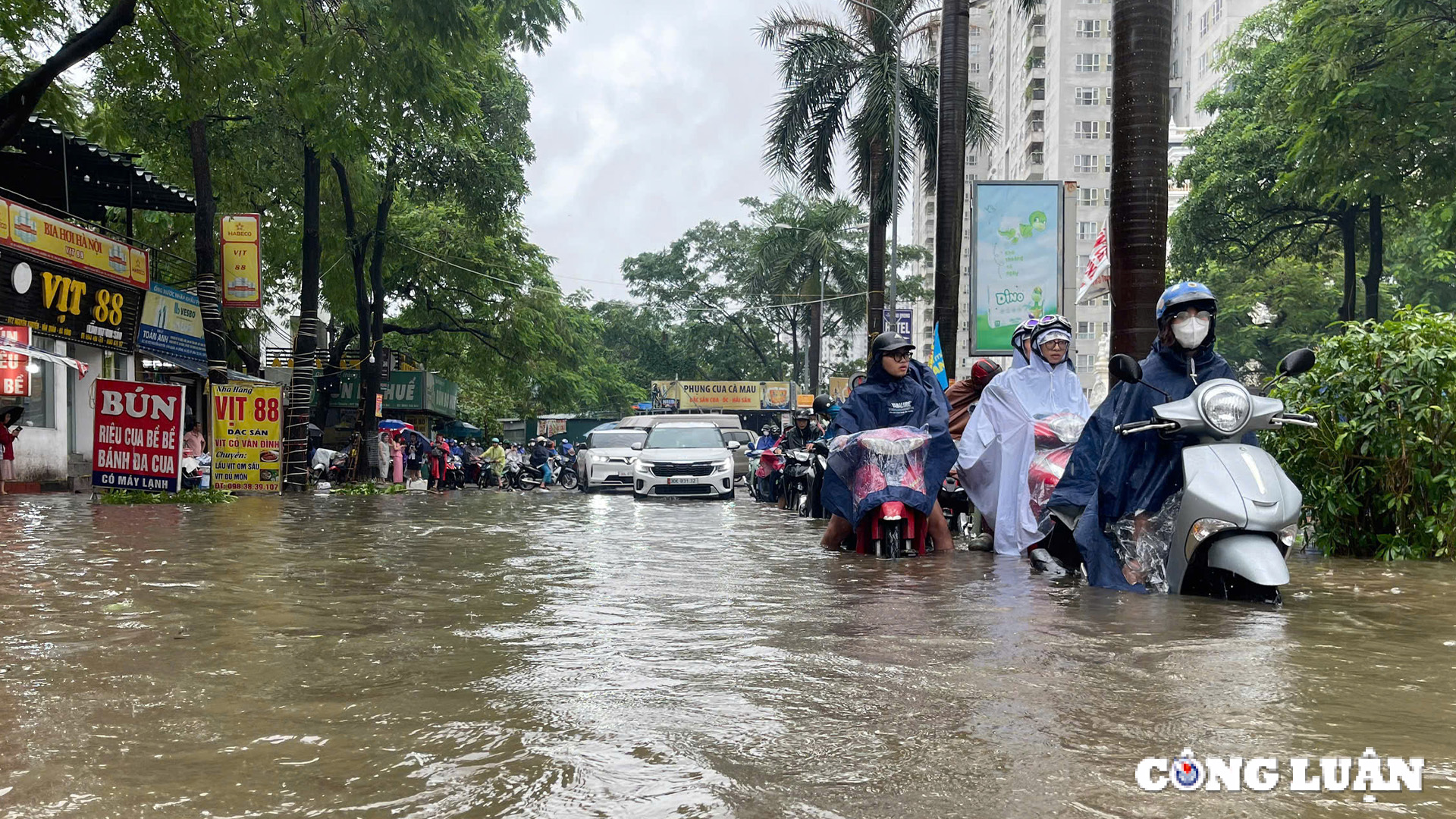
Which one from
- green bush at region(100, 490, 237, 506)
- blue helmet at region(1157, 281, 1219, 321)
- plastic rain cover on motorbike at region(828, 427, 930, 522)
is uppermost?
blue helmet at region(1157, 281, 1219, 321)

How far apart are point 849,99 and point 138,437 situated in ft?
53.7

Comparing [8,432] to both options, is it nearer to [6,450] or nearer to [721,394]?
[6,450]

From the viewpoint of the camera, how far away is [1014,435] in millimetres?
9773

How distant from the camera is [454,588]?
7.47 m

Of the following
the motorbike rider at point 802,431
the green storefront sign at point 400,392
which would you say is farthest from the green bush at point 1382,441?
the green storefront sign at point 400,392

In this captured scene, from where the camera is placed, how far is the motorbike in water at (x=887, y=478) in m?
9.63

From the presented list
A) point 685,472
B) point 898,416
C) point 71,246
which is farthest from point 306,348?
point 898,416

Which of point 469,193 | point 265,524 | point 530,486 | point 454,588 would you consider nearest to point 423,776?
point 454,588

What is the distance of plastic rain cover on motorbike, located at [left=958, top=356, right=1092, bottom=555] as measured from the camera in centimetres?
965

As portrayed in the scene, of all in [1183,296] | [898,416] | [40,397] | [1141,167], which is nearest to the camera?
[1183,296]

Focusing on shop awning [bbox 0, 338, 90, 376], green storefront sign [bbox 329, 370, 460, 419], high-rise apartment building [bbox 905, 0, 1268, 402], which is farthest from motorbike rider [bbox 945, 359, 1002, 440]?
high-rise apartment building [bbox 905, 0, 1268, 402]

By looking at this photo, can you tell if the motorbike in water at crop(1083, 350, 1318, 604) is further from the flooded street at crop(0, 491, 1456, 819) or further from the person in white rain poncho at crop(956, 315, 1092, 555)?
the person in white rain poncho at crop(956, 315, 1092, 555)

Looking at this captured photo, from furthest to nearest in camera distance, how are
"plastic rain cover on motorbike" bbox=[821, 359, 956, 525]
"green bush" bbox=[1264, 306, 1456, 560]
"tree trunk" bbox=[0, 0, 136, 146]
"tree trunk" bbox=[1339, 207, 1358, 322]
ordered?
1. "tree trunk" bbox=[1339, 207, 1358, 322]
2. "tree trunk" bbox=[0, 0, 136, 146]
3. "plastic rain cover on motorbike" bbox=[821, 359, 956, 525]
4. "green bush" bbox=[1264, 306, 1456, 560]

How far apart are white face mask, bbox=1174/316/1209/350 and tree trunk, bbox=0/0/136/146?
9124 mm
